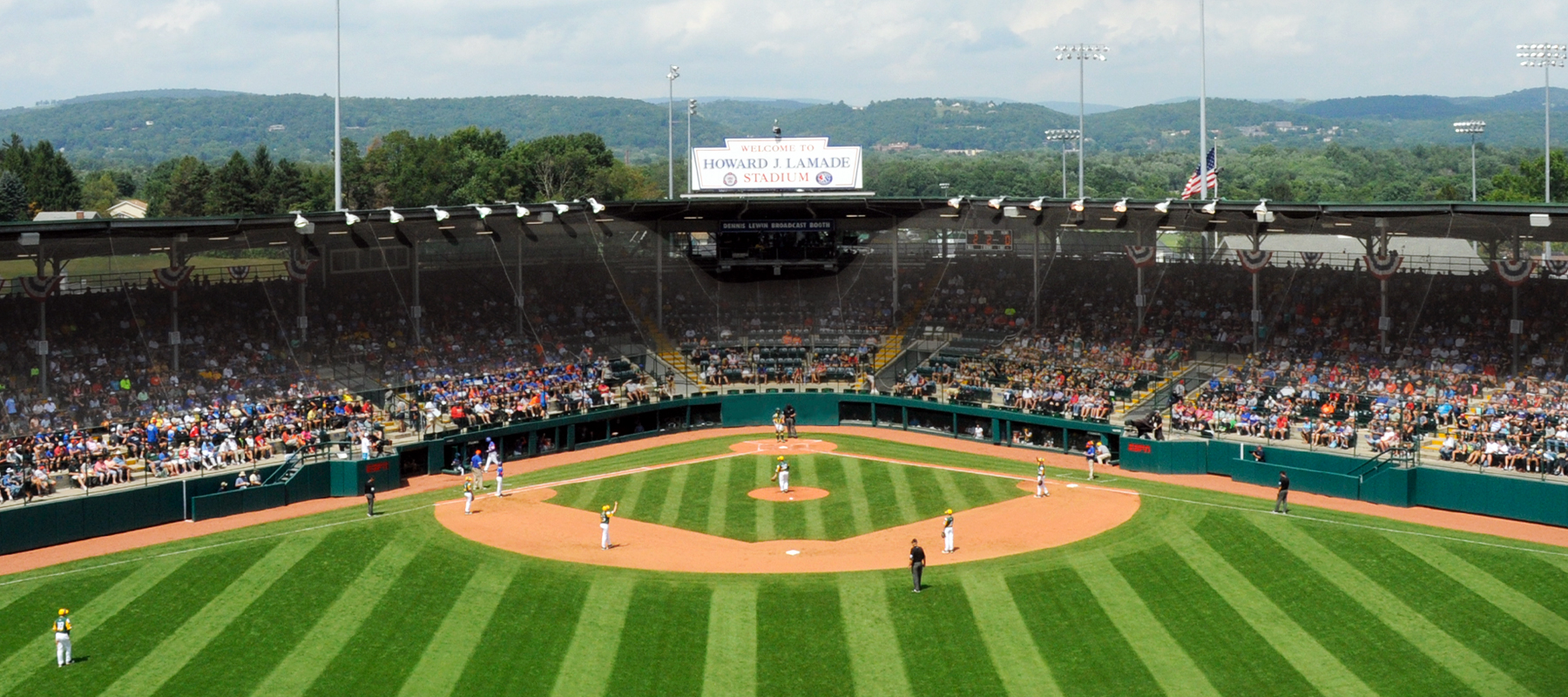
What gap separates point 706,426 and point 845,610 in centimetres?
2407

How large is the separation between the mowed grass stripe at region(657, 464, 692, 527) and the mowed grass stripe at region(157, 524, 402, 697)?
6921 mm

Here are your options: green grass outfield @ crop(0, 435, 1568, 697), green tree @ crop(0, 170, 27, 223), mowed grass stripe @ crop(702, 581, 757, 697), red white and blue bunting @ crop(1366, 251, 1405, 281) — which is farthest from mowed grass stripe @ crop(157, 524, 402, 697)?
green tree @ crop(0, 170, 27, 223)

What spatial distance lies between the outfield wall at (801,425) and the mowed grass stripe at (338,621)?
676 centimetres

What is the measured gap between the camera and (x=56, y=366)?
1560 inches

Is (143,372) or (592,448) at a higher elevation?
(143,372)

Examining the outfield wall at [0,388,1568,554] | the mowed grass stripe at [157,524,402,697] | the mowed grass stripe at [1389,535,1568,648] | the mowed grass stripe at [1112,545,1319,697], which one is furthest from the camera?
the outfield wall at [0,388,1568,554]

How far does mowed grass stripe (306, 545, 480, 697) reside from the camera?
23672mm

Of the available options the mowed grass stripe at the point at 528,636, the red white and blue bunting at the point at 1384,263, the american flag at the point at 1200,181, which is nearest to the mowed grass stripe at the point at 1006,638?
the mowed grass stripe at the point at 528,636

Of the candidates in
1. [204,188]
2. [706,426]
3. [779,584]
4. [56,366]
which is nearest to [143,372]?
[56,366]

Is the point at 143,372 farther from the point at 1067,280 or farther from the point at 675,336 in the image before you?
the point at 1067,280

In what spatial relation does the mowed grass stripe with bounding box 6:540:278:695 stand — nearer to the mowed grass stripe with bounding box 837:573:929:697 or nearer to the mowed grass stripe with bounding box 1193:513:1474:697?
the mowed grass stripe with bounding box 837:573:929:697

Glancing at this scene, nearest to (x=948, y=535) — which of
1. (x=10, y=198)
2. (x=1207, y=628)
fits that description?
(x=1207, y=628)

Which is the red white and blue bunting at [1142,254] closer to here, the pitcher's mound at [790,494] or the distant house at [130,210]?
the pitcher's mound at [790,494]

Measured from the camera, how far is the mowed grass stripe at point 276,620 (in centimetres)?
2367
